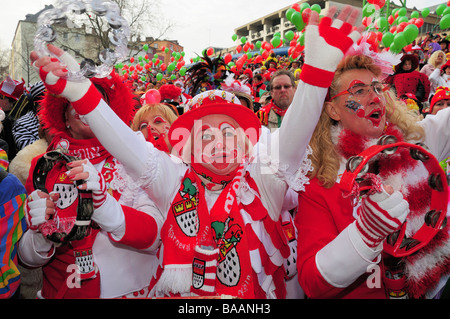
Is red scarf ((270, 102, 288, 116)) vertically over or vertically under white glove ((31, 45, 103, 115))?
under

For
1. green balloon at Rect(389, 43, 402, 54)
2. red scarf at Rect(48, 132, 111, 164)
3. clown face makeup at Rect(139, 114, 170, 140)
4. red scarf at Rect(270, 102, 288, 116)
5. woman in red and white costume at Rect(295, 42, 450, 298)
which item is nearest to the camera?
woman in red and white costume at Rect(295, 42, 450, 298)

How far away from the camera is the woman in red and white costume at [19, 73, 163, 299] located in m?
1.66

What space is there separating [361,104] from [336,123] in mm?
179

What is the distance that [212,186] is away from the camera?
→ 1854 millimetres

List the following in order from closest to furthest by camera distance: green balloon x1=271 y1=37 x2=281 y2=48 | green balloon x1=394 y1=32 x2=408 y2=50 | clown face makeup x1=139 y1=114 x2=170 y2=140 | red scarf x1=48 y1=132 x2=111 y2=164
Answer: red scarf x1=48 y1=132 x2=111 y2=164, clown face makeup x1=139 y1=114 x2=170 y2=140, green balloon x1=394 y1=32 x2=408 y2=50, green balloon x1=271 y1=37 x2=281 y2=48

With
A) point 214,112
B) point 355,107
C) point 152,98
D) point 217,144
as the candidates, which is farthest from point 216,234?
point 152,98

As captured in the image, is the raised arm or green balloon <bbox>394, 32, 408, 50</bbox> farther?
green balloon <bbox>394, 32, 408, 50</bbox>

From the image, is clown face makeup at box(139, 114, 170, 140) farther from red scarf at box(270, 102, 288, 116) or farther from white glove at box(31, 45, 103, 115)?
red scarf at box(270, 102, 288, 116)

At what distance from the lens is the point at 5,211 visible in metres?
1.63

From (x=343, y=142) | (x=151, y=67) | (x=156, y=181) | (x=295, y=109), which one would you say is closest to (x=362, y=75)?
(x=343, y=142)

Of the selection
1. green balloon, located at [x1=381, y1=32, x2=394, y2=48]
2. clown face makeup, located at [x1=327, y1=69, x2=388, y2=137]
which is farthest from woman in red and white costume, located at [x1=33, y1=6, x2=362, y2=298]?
→ green balloon, located at [x1=381, y1=32, x2=394, y2=48]

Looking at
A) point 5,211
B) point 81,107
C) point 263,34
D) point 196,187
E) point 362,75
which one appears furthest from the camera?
point 263,34

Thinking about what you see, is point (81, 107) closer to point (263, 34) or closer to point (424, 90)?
point (424, 90)
